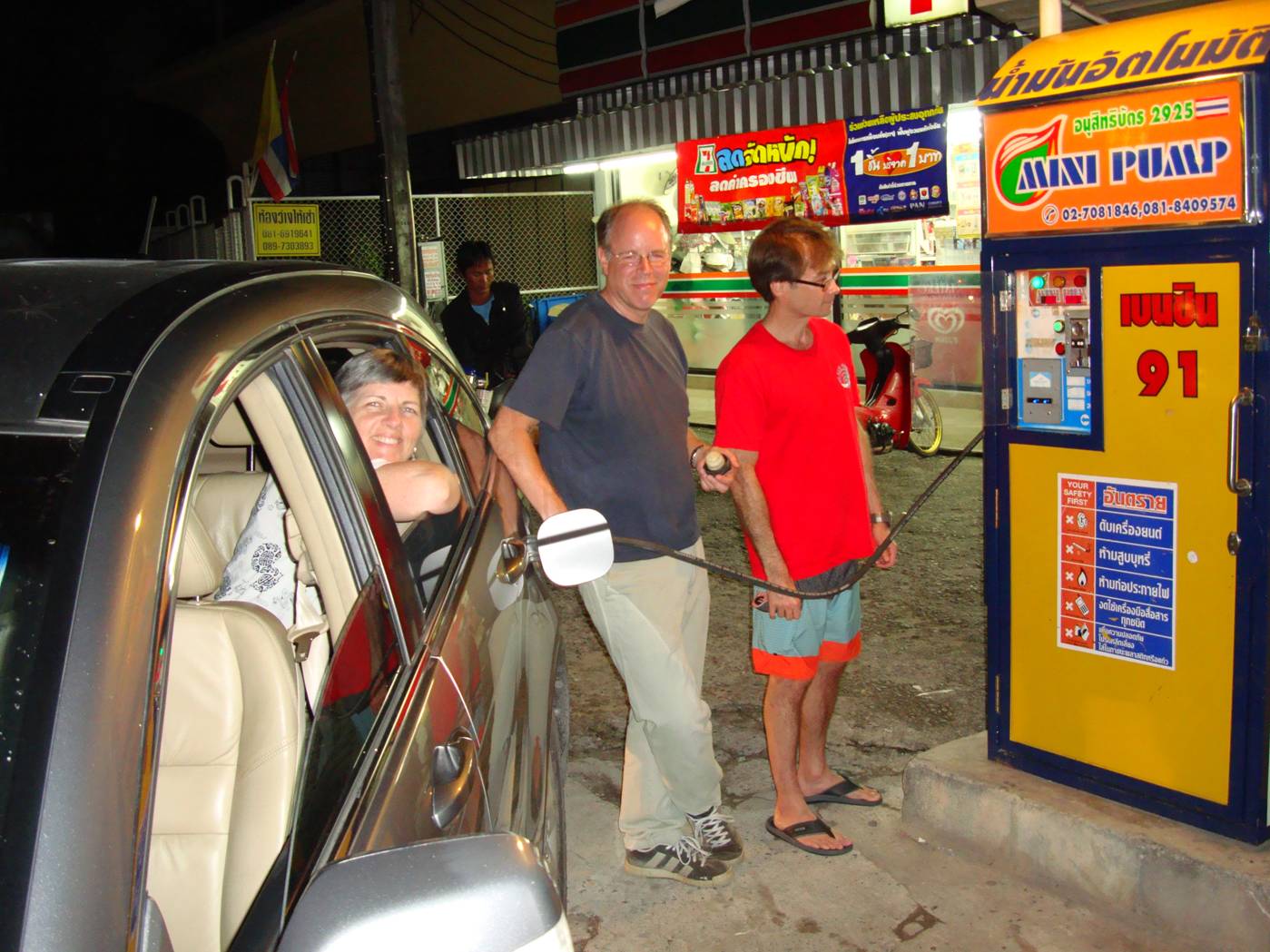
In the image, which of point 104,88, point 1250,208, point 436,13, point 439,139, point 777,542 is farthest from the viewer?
point 104,88

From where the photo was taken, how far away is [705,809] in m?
3.98

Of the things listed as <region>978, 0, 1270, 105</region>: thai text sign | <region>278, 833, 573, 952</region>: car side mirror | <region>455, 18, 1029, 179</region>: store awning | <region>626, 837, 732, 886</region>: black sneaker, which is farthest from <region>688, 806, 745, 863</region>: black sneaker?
<region>455, 18, 1029, 179</region>: store awning

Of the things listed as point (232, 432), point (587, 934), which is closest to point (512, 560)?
point (232, 432)

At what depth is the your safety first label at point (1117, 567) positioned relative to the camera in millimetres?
3451

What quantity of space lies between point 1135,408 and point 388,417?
199 centimetres

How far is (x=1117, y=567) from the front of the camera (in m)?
3.55

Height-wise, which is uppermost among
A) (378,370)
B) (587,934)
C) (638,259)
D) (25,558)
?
(638,259)

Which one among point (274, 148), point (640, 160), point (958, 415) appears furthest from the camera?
point (640, 160)

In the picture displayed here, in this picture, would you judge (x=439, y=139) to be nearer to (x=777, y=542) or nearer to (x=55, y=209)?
(x=55, y=209)

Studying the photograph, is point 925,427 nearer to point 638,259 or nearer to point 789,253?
point 789,253

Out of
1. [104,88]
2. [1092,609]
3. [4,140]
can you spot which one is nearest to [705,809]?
[1092,609]

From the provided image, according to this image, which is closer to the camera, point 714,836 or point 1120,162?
point 1120,162

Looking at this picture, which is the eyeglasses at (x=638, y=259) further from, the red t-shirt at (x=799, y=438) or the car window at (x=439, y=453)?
the car window at (x=439, y=453)

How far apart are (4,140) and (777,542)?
1224 inches
